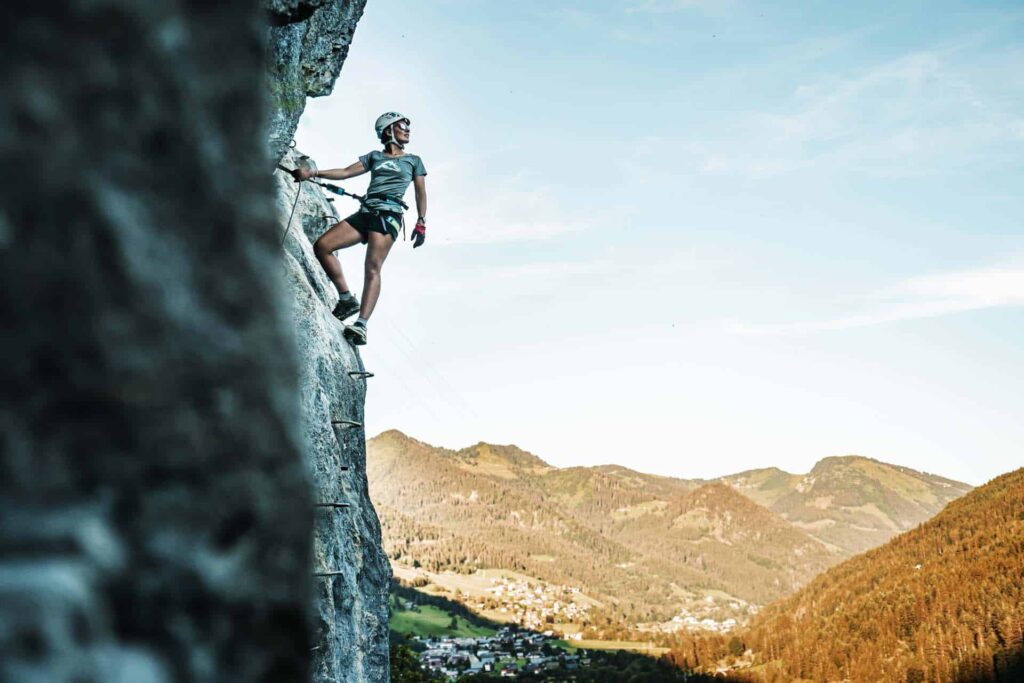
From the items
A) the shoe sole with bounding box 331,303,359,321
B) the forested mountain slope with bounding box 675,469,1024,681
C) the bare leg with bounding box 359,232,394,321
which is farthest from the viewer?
the forested mountain slope with bounding box 675,469,1024,681

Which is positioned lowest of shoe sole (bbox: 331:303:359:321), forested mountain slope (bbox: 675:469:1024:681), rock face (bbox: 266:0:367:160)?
forested mountain slope (bbox: 675:469:1024:681)

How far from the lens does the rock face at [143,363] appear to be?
891 mm

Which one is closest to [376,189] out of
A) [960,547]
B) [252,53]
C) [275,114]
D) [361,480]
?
[275,114]

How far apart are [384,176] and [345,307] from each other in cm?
240

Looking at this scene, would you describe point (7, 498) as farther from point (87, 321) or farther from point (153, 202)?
point (153, 202)

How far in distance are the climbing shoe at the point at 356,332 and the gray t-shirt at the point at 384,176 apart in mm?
1991

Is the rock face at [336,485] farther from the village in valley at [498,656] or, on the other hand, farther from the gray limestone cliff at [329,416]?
the village in valley at [498,656]

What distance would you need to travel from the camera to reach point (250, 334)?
113 centimetres

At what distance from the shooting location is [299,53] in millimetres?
9312

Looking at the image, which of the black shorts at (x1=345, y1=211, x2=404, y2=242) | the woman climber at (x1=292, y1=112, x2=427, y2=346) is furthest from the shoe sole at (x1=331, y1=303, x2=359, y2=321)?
the black shorts at (x1=345, y1=211, x2=404, y2=242)

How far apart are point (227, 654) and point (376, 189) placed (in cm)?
879

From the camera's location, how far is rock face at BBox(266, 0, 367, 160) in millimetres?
8281

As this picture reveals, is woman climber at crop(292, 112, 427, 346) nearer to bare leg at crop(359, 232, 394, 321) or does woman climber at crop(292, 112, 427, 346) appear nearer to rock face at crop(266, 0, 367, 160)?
bare leg at crop(359, 232, 394, 321)

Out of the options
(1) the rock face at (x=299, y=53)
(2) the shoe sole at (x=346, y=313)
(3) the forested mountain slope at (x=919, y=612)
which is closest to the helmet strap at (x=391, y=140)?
(1) the rock face at (x=299, y=53)
